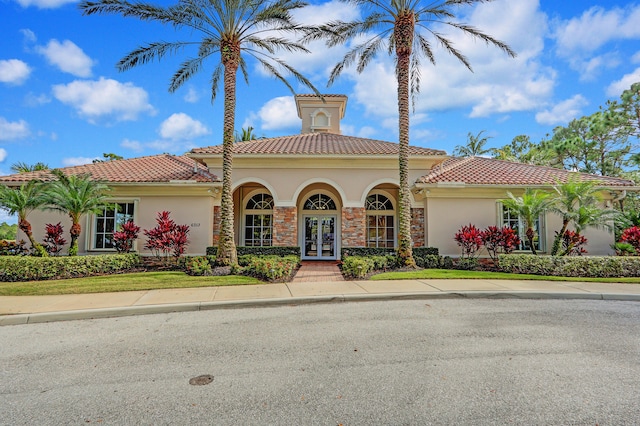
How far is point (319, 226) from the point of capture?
1881 centimetres

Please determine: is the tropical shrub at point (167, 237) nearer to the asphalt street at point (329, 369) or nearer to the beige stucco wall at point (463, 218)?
the asphalt street at point (329, 369)

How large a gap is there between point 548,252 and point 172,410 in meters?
16.4

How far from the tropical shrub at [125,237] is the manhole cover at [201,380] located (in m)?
12.2

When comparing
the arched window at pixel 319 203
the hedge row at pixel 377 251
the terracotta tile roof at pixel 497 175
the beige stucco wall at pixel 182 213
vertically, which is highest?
the terracotta tile roof at pixel 497 175

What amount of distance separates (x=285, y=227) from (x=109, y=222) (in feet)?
25.1

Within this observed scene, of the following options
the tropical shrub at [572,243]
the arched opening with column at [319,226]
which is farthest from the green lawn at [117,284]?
the tropical shrub at [572,243]

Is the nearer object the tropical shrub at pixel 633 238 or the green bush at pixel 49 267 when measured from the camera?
→ the green bush at pixel 49 267

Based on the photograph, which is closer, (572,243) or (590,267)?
(590,267)

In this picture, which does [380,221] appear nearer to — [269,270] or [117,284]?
[269,270]

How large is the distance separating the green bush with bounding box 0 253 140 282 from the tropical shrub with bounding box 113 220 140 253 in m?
1.59

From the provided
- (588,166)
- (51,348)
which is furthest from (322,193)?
(588,166)

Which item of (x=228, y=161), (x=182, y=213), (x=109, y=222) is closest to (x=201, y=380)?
(x=228, y=161)

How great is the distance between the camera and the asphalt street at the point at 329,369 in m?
3.46

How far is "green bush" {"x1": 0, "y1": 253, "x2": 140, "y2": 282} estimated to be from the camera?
1155cm
